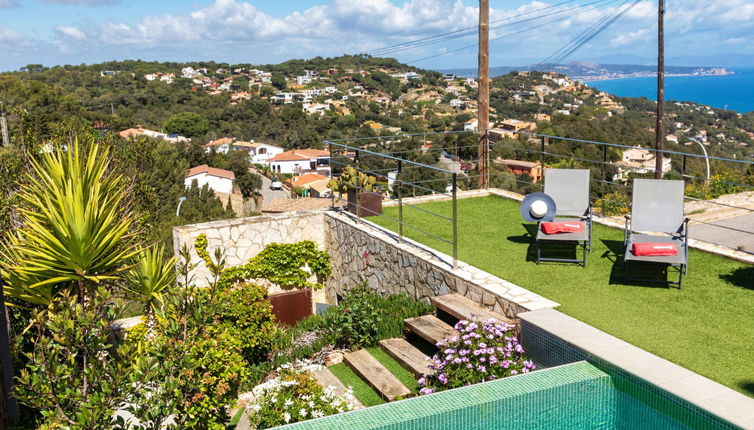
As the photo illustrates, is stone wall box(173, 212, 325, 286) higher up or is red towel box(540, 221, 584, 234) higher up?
red towel box(540, 221, 584, 234)

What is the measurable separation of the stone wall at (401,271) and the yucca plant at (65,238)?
10.6 ft

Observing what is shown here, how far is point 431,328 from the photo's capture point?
5.86m

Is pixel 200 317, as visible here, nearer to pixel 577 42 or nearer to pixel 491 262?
Result: pixel 491 262

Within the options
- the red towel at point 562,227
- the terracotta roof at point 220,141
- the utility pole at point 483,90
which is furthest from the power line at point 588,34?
the terracotta roof at point 220,141

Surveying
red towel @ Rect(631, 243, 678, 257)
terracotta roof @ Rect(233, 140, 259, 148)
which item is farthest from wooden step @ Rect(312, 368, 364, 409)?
terracotta roof @ Rect(233, 140, 259, 148)

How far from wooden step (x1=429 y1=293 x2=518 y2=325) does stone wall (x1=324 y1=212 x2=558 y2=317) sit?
0.24ft

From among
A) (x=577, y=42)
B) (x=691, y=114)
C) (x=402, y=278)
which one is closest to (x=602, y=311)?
(x=402, y=278)

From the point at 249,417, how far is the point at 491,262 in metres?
3.42

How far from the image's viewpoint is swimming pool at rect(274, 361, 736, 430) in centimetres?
373

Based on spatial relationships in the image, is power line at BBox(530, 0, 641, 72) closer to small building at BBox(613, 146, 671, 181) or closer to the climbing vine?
small building at BBox(613, 146, 671, 181)

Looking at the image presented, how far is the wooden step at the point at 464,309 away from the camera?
5457 millimetres

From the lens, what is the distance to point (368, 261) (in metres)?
8.62

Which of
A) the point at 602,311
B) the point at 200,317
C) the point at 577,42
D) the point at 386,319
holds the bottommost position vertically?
the point at 386,319

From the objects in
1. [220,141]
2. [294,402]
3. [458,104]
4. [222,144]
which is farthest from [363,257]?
[458,104]
